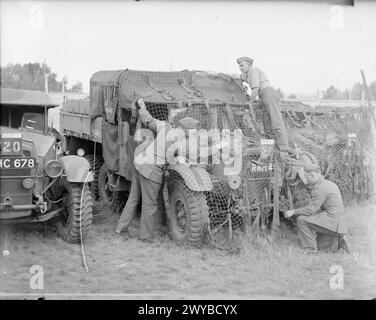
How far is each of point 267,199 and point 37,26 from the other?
2682 mm

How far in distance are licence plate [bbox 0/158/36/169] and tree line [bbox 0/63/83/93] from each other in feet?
2.12

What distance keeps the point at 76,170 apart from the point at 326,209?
2420 millimetres

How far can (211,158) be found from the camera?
588cm

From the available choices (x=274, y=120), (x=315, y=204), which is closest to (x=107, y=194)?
(x=274, y=120)

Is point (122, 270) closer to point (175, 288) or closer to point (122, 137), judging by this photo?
point (175, 288)

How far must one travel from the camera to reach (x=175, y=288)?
4.94 m

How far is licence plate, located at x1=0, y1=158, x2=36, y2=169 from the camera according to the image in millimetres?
5309

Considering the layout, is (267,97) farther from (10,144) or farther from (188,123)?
(10,144)

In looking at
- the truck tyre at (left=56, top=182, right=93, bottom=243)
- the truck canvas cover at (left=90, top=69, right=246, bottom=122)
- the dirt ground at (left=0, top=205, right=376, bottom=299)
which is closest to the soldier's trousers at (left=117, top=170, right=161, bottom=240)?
the dirt ground at (left=0, top=205, right=376, bottom=299)

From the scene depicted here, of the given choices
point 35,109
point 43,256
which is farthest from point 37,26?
point 43,256

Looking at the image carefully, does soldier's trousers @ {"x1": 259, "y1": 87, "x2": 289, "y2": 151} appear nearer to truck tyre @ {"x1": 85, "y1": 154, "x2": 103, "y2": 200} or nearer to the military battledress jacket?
the military battledress jacket
